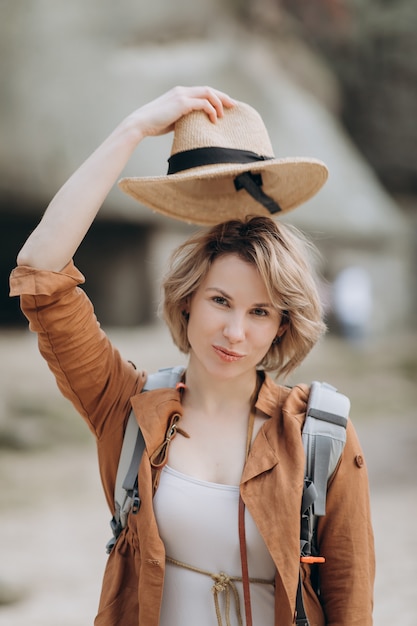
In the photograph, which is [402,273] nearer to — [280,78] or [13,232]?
[280,78]

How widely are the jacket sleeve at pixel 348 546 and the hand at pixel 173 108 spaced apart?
82 centimetres

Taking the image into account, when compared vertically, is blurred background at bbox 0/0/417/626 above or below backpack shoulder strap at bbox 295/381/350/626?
above

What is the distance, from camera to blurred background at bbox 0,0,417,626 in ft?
16.1

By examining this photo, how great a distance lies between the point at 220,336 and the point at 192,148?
440mm

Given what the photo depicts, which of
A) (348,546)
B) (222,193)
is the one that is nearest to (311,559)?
(348,546)

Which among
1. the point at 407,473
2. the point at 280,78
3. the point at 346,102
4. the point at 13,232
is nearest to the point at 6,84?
the point at 13,232

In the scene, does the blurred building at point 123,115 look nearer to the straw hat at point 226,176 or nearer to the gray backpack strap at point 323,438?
the straw hat at point 226,176

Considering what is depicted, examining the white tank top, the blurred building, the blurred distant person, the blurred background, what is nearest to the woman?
the white tank top

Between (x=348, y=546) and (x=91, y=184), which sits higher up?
(x=91, y=184)

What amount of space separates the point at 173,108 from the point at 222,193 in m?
0.30

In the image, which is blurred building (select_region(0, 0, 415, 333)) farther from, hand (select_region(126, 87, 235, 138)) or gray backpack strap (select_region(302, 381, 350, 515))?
gray backpack strap (select_region(302, 381, 350, 515))

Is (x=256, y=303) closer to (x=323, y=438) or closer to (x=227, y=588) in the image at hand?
(x=323, y=438)

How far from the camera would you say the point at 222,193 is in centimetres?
194

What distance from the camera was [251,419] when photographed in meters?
1.75
